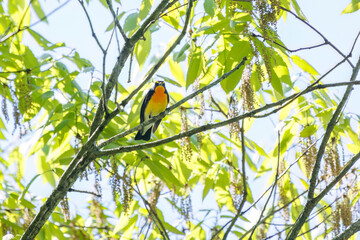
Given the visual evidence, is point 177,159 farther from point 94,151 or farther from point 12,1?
point 12,1

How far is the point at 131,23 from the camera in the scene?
2.82 m

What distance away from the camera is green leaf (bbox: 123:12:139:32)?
279cm

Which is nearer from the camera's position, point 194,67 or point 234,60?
point 234,60

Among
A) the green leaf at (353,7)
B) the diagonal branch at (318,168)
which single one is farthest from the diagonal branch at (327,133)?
the green leaf at (353,7)

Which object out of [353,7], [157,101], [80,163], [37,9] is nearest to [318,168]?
[353,7]

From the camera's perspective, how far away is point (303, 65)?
9.75 ft

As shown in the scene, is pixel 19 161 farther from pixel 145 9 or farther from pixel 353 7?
pixel 353 7

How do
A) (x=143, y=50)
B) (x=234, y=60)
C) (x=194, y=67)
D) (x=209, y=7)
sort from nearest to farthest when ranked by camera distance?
(x=209, y=7)
(x=234, y=60)
(x=194, y=67)
(x=143, y=50)

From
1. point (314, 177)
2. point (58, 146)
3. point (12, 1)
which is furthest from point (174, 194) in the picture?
point (12, 1)

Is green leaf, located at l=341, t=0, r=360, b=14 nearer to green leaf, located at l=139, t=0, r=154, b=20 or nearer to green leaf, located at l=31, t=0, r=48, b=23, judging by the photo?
green leaf, located at l=139, t=0, r=154, b=20

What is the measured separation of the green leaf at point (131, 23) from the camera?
279cm

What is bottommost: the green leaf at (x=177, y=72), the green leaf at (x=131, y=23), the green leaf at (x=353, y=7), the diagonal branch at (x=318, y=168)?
the diagonal branch at (x=318, y=168)

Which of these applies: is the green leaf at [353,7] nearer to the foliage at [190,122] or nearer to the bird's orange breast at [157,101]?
the foliage at [190,122]

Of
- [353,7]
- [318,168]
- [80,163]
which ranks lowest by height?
[318,168]
